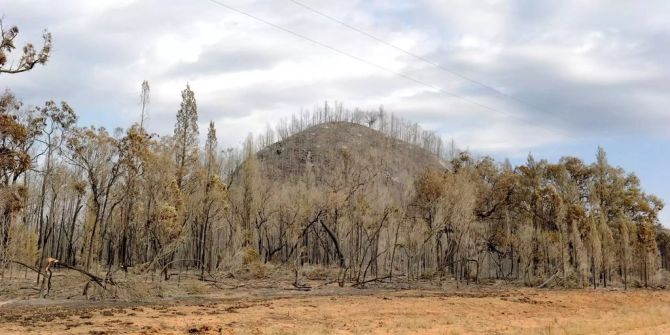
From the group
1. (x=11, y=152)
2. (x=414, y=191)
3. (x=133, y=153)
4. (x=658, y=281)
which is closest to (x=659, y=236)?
(x=658, y=281)

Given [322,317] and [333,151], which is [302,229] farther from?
[333,151]

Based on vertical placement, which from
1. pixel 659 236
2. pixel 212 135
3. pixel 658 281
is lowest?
pixel 658 281

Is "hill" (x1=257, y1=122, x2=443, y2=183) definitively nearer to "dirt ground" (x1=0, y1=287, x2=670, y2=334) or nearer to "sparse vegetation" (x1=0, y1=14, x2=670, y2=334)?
"sparse vegetation" (x1=0, y1=14, x2=670, y2=334)

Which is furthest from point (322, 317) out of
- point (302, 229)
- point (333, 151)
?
point (333, 151)

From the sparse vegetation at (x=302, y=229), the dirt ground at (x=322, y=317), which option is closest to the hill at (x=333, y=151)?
the sparse vegetation at (x=302, y=229)

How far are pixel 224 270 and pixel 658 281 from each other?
49.5 meters

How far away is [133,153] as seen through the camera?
30844mm

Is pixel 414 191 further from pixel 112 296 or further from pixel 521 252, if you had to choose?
pixel 112 296

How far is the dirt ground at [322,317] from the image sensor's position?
17750 mm

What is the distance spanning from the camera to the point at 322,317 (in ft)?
71.1

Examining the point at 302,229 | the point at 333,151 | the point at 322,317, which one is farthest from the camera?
the point at 333,151

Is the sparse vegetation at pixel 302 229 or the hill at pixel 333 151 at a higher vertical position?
the hill at pixel 333 151

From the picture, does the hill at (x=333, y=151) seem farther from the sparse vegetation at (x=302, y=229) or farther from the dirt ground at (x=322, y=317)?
the dirt ground at (x=322, y=317)

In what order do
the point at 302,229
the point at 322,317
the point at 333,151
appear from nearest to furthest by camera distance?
the point at 322,317, the point at 302,229, the point at 333,151
